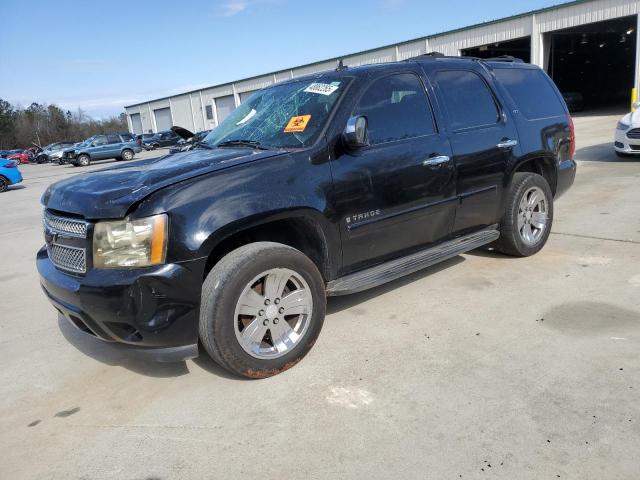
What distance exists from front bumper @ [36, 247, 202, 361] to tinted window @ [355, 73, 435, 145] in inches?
68.4

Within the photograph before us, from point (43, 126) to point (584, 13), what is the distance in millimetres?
73245

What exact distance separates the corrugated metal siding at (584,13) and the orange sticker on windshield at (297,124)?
25307 millimetres

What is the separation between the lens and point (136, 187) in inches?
114

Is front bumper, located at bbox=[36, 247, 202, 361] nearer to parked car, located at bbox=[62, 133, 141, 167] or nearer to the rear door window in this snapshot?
parked car, located at bbox=[62, 133, 141, 167]

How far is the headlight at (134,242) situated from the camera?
9.00 feet

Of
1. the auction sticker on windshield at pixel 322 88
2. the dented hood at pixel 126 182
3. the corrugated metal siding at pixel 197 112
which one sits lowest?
the dented hood at pixel 126 182

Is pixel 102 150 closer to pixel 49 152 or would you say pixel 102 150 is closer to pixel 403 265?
pixel 49 152

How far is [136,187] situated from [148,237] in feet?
1.14

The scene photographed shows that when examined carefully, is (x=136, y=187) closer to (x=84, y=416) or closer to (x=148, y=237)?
(x=148, y=237)

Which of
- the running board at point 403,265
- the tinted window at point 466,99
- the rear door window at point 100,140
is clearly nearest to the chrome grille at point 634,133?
the tinted window at point 466,99

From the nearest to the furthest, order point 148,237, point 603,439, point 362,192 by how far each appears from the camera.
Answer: point 603,439, point 148,237, point 362,192

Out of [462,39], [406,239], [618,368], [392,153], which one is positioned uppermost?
[462,39]

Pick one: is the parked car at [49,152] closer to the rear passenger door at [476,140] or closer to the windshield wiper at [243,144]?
the windshield wiper at [243,144]

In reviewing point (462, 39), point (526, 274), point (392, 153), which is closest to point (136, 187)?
point (392, 153)
